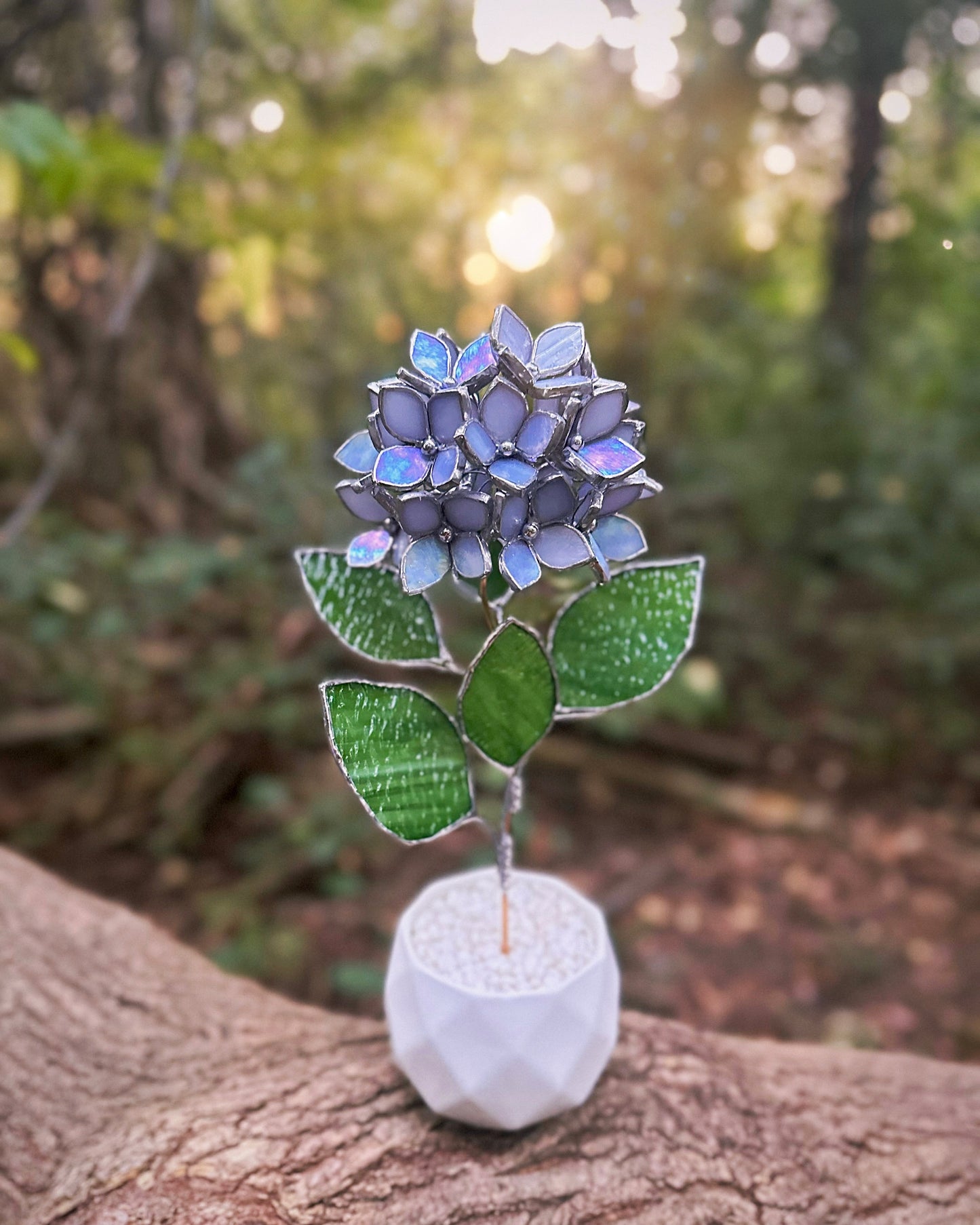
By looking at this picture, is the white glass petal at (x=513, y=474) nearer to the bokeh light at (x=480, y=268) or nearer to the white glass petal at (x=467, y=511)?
the white glass petal at (x=467, y=511)

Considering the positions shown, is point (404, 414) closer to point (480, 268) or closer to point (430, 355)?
point (430, 355)

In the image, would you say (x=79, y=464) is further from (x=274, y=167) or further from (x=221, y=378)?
(x=274, y=167)

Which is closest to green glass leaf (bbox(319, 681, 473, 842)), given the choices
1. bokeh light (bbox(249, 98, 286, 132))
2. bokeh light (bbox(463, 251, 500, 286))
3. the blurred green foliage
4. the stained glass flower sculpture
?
the stained glass flower sculpture

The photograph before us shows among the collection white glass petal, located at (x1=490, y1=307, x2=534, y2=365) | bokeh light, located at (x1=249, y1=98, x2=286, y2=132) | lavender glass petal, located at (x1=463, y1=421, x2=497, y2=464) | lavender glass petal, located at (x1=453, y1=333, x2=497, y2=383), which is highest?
bokeh light, located at (x1=249, y1=98, x2=286, y2=132)

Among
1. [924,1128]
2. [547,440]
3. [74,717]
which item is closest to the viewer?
[547,440]

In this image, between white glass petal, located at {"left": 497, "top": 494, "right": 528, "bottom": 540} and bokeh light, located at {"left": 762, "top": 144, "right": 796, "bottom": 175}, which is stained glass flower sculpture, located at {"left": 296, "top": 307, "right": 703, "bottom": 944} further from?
bokeh light, located at {"left": 762, "top": 144, "right": 796, "bottom": 175}

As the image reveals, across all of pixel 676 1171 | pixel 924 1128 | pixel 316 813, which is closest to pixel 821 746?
pixel 316 813
